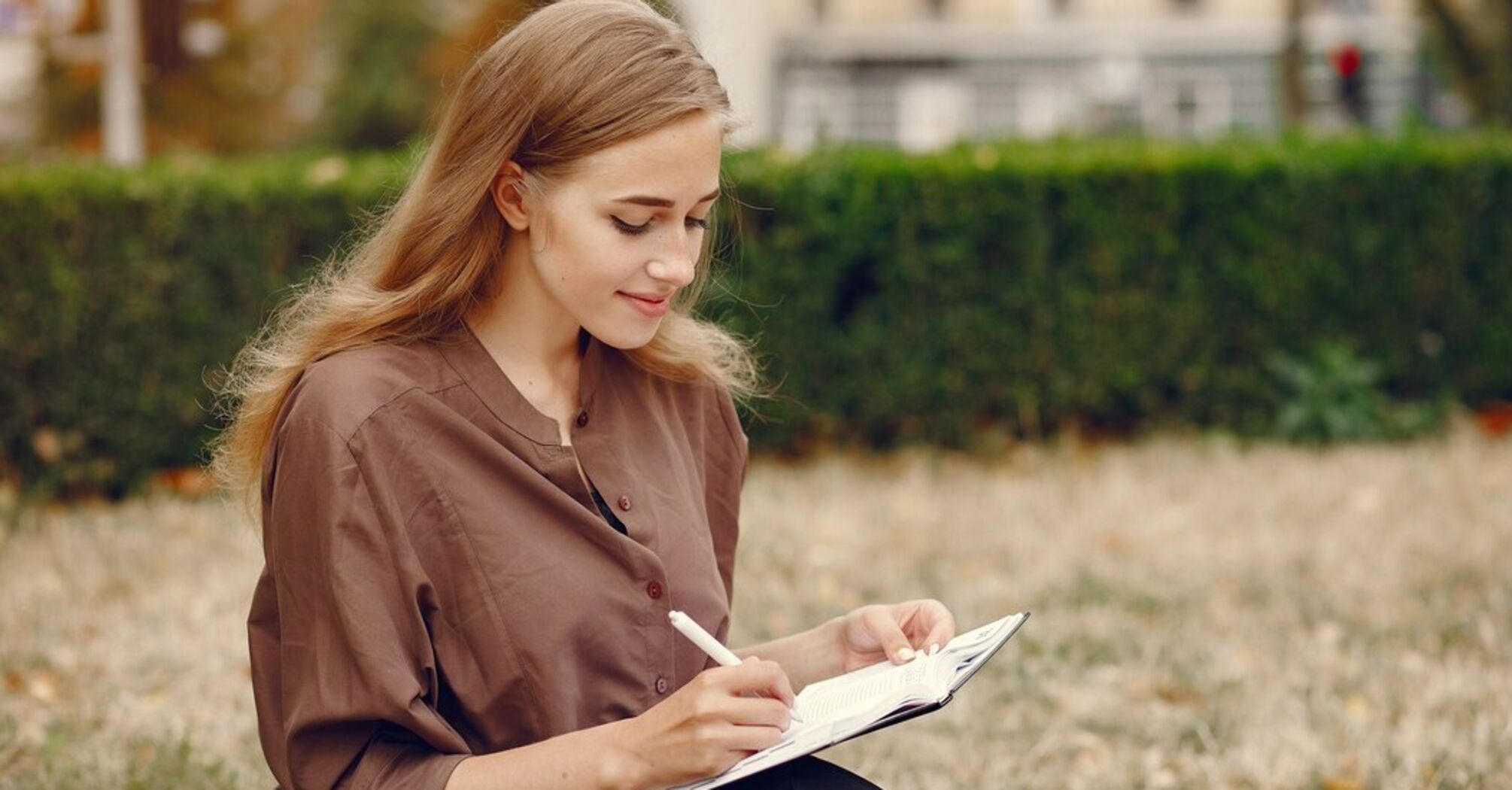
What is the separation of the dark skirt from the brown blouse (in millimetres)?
170

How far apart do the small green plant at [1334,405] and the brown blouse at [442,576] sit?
231 inches

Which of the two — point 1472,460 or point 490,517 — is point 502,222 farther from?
point 1472,460

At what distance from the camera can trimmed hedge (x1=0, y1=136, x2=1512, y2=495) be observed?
6.57m

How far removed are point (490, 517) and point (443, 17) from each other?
23.6 m

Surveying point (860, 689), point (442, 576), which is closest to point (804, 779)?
point (860, 689)

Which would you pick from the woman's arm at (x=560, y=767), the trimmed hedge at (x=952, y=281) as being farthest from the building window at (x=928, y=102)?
the woman's arm at (x=560, y=767)

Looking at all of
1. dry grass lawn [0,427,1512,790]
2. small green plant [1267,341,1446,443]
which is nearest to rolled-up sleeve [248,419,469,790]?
dry grass lawn [0,427,1512,790]

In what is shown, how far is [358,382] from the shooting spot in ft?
6.61

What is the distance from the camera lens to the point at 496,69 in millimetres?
2145

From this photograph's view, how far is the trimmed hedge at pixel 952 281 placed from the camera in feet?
21.5

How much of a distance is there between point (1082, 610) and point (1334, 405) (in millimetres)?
3017

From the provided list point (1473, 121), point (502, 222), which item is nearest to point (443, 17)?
point (1473, 121)

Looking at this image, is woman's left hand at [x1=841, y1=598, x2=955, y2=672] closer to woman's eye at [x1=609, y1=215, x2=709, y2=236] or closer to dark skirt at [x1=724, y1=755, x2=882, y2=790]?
dark skirt at [x1=724, y1=755, x2=882, y2=790]

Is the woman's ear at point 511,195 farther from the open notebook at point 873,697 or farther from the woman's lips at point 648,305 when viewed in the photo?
the open notebook at point 873,697
